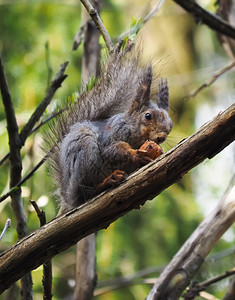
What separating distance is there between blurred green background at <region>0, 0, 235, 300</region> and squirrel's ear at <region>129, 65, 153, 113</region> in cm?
30

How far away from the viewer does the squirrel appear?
1824mm

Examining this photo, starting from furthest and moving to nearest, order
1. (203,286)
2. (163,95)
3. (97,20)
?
(203,286), (163,95), (97,20)

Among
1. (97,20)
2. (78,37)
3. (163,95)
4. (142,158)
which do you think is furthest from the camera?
(78,37)

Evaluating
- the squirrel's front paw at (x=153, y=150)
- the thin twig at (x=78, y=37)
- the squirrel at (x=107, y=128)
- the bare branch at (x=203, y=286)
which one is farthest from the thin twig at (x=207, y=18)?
the bare branch at (x=203, y=286)

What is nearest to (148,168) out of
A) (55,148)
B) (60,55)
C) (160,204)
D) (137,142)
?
(137,142)

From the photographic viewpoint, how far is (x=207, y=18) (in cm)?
253

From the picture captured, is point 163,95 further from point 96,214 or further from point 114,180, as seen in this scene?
point 96,214

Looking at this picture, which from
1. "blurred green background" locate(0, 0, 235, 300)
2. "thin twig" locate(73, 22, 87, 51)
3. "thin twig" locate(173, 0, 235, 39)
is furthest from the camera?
"blurred green background" locate(0, 0, 235, 300)

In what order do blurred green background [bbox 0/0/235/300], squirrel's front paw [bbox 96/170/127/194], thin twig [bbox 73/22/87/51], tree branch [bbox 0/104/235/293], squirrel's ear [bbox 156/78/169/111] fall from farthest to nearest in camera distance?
blurred green background [bbox 0/0/235/300], thin twig [bbox 73/22/87/51], squirrel's ear [bbox 156/78/169/111], squirrel's front paw [bbox 96/170/127/194], tree branch [bbox 0/104/235/293]

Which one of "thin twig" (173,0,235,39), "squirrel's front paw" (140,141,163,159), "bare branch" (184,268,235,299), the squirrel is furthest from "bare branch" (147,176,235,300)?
"thin twig" (173,0,235,39)

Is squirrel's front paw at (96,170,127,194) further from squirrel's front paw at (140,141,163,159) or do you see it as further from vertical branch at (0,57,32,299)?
vertical branch at (0,57,32,299)

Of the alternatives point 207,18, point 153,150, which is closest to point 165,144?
point 153,150

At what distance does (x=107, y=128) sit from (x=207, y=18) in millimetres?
982

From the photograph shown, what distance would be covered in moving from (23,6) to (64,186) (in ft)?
7.20
